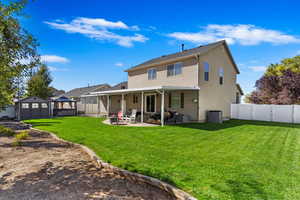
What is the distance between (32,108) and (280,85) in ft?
101

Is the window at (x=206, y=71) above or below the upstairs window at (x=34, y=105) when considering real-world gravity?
above

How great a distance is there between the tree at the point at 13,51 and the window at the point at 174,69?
11.5 metres

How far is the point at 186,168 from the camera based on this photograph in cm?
403

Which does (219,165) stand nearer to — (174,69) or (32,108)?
(174,69)

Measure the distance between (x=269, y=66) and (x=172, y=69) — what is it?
23172mm

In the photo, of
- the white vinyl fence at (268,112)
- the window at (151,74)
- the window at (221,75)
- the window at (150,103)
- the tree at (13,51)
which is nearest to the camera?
the tree at (13,51)

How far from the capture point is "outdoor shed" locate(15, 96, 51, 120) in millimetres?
17655

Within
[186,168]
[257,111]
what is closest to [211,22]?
[257,111]

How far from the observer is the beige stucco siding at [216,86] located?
43.9 feet

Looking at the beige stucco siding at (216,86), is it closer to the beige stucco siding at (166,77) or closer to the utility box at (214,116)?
the utility box at (214,116)

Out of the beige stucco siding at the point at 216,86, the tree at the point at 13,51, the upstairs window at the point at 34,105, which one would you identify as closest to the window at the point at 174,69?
the beige stucco siding at the point at 216,86

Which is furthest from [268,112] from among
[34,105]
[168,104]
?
[34,105]

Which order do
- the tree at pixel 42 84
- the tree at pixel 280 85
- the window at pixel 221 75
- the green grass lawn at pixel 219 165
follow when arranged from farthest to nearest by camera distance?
the tree at pixel 42 84 < the tree at pixel 280 85 < the window at pixel 221 75 < the green grass lawn at pixel 219 165

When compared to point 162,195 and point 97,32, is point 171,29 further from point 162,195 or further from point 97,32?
point 162,195
